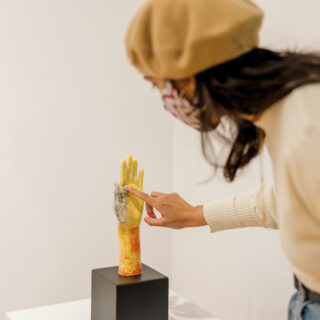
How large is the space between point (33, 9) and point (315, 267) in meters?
1.81

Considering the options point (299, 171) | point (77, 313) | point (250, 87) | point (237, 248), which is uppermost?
point (250, 87)

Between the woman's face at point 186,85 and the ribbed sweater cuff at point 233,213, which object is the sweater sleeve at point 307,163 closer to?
the woman's face at point 186,85

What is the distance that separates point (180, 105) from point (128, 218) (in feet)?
2.35

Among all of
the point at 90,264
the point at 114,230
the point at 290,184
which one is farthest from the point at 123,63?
the point at 290,184

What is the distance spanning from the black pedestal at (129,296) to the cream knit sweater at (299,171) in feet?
2.52

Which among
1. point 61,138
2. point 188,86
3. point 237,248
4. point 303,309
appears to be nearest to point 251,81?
point 188,86

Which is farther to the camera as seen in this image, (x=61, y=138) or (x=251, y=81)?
(x=61, y=138)

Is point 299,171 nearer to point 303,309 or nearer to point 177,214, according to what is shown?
point 303,309

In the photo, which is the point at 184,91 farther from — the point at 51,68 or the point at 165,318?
the point at 51,68

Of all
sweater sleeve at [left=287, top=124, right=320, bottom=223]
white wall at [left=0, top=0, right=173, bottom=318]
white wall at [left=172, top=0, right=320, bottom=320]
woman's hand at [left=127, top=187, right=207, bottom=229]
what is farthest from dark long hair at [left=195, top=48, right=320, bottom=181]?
white wall at [left=0, top=0, right=173, bottom=318]

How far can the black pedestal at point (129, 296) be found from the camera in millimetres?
1406

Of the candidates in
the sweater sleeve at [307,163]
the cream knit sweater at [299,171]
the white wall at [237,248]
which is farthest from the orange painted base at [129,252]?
the sweater sleeve at [307,163]

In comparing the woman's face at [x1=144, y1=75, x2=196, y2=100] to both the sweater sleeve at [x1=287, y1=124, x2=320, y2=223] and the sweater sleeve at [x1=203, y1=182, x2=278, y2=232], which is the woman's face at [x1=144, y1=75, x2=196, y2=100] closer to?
the sweater sleeve at [x1=287, y1=124, x2=320, y2=223]

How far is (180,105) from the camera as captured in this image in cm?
87
